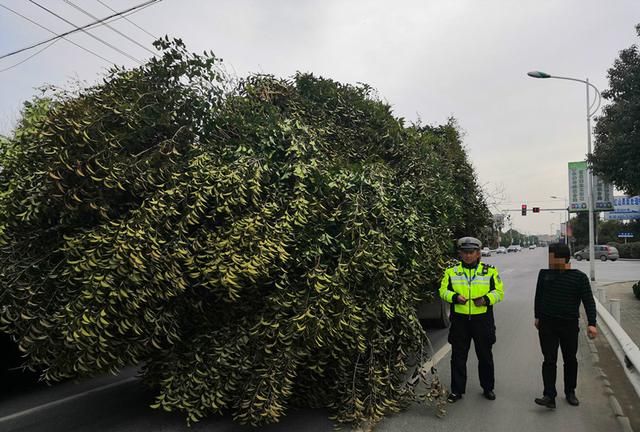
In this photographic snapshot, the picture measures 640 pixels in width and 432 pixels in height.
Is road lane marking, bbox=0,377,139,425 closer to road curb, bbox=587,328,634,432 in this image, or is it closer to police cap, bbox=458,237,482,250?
police cap, bbox=458,237,482,250

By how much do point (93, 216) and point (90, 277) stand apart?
81 cm

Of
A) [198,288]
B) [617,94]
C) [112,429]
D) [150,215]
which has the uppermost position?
[617,94]

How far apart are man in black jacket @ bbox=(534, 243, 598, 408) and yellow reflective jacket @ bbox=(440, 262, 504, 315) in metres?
0.49

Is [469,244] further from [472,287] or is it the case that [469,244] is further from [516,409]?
[516,409]

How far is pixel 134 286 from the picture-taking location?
392cm

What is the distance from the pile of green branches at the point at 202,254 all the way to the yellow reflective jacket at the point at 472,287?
1.34 feet

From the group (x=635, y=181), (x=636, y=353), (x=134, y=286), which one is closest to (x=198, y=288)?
(x=134, y=286)

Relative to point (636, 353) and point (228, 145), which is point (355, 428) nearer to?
point (636, 353)

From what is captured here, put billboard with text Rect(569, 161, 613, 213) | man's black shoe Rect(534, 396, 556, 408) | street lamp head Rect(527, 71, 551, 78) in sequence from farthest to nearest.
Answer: billboard with text Rect(569, 161, 613, 213) < street lamp head Rect(527, 71, 551, 78) < man's black shoe Rect(534, 396, 556, 408)

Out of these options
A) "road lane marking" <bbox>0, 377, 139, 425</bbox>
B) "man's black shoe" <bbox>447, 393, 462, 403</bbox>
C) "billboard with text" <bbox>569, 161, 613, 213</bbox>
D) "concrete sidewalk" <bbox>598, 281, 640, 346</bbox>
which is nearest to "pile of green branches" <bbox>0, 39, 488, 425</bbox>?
"man's black shoe" <bbox>447, 393, 462, 403</bbox>

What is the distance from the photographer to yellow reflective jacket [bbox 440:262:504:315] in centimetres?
514

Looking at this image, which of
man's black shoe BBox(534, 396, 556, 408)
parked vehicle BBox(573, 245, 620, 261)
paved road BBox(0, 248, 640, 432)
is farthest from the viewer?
parked vehicle BBox(573, 245, 620, 261)

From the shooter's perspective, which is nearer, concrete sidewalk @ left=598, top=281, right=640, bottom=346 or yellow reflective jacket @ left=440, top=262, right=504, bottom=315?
yellow reflective jacket @ left=440, top=262, right=504, bottom=315

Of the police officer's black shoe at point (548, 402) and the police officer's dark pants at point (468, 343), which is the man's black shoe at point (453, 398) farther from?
the police officer's black shoe at point (548, 402)
